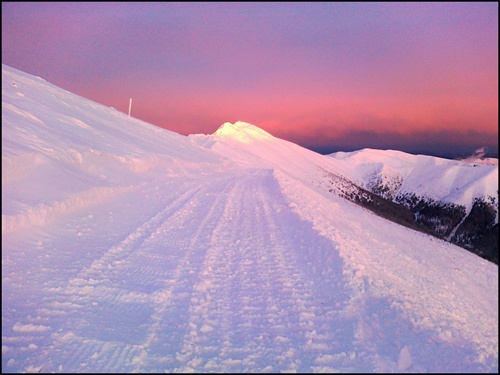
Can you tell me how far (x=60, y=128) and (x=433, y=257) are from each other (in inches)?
598

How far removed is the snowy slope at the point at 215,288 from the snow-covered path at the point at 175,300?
0.08 ft

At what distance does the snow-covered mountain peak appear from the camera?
240 feet

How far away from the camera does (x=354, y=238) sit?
9977 mm

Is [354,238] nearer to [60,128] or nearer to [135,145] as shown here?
[60,128]

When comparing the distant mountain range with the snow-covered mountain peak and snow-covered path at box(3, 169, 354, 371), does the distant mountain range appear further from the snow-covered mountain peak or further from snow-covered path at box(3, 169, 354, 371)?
the snow-covered mountain peak

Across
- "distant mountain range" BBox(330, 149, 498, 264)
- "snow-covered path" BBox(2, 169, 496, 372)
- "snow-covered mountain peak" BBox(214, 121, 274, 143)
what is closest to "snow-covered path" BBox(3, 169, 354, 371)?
"snow-covered path" BBox(2, 169, 496, 372)

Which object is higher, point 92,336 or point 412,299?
point 412,299

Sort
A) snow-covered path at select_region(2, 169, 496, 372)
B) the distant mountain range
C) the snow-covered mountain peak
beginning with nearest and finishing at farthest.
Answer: snow-covered path at select_region(2, 169, 496, 372) < the distant mountain range < the snow-covered mountain peak

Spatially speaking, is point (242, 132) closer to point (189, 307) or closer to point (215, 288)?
point (215, 288)

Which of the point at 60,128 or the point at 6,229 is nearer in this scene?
the point at 6,229

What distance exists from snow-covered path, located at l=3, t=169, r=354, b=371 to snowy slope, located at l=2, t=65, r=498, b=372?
1.0 inches

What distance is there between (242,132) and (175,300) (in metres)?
73.3

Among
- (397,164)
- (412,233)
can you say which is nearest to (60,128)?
(412,233)

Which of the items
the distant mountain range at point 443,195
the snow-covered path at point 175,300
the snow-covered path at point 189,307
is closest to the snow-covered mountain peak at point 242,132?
the distant mountain range at point 443,195
